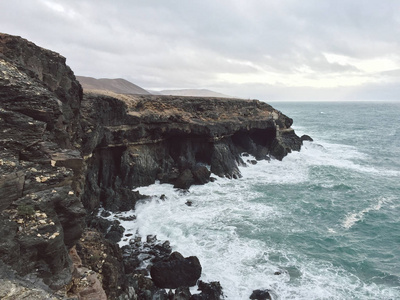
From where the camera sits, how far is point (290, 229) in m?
21.4

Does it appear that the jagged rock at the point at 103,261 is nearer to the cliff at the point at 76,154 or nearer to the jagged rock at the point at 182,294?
the cliff at the point at 76,154

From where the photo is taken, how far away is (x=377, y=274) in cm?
1655

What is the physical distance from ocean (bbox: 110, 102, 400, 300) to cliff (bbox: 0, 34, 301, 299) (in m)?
3.62

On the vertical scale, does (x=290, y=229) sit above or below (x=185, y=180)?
below

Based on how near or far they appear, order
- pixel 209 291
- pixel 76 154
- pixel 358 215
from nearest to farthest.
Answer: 1. pixel 76 154
2. pixel 209 291
3. pixel 358 215

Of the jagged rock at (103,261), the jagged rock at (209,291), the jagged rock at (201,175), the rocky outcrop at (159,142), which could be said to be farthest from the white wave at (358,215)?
the jagged rock at (103,261)

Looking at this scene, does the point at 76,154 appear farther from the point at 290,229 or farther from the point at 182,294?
the point at 290,229

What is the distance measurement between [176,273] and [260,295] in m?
4.67

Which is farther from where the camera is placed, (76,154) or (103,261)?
(103,261)

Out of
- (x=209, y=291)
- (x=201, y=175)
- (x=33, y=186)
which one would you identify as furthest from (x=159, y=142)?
(x=33, y=186)

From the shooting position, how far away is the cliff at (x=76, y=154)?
7625mm

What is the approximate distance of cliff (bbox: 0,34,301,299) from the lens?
7.62m

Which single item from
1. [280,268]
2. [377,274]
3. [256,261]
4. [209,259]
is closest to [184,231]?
[209,259]

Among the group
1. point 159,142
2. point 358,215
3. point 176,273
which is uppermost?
point 159,142
